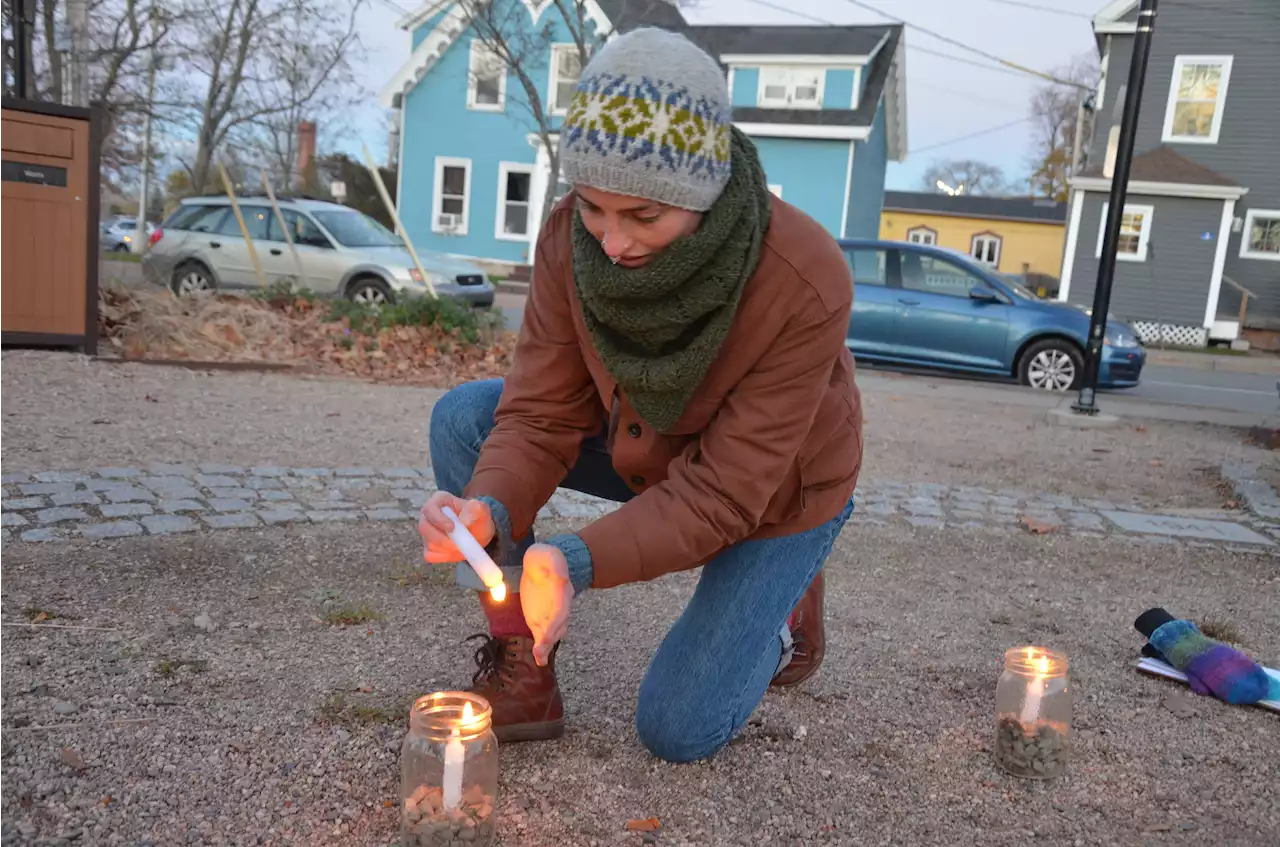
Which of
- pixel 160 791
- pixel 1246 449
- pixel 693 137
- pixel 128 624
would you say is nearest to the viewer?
pixel 693 137

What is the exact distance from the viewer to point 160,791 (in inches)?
85.1

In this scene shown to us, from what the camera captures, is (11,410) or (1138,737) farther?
(11,410)

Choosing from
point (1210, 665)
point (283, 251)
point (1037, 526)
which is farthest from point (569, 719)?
point (283, 251)

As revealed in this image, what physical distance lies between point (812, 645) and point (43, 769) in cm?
188

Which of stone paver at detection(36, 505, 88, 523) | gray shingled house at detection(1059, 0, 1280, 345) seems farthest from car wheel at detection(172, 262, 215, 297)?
gray shingled house at detection(1059, 0, 1280, 345)

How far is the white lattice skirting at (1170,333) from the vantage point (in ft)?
72.4

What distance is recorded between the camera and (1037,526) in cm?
492

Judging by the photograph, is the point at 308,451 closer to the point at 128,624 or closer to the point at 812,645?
the point at 128,624

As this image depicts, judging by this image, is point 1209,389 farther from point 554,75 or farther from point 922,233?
point 922,233

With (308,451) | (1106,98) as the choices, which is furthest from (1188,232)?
(308,451)

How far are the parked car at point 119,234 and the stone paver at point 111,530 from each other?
1369 inches

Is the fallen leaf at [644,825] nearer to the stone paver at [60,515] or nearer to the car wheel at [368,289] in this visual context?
the stone paver at [60,515]

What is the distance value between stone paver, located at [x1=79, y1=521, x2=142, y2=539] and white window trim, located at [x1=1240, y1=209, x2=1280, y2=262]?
2384 centimetres

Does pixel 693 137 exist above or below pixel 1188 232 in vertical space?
below
